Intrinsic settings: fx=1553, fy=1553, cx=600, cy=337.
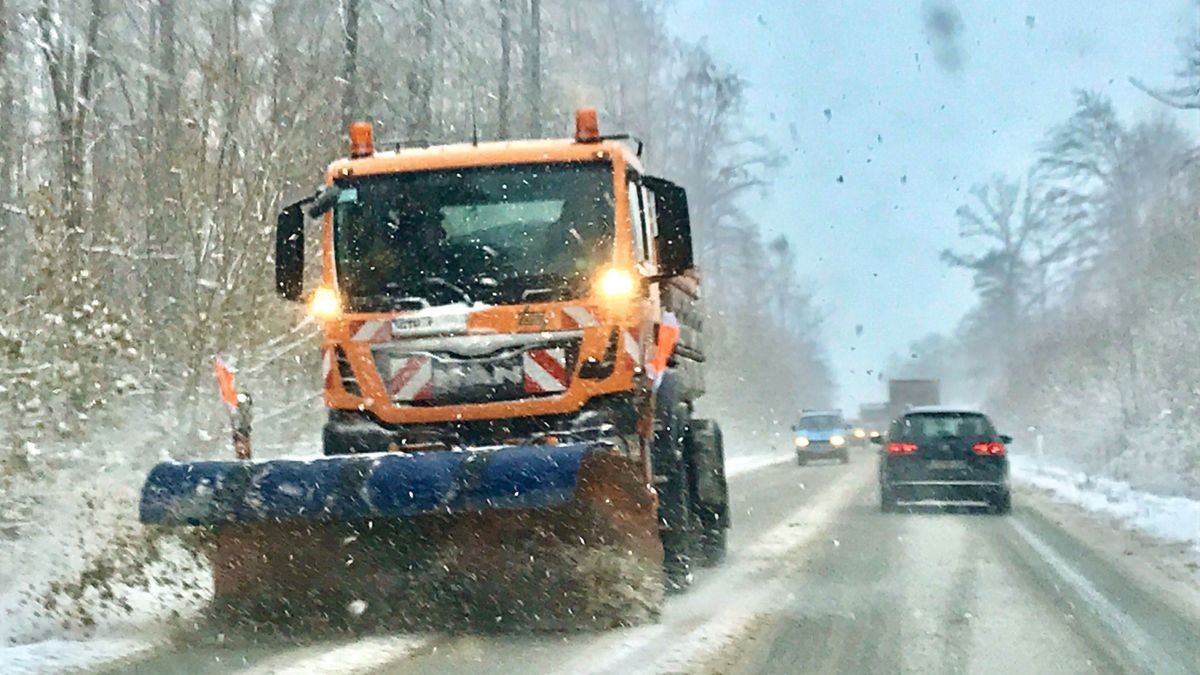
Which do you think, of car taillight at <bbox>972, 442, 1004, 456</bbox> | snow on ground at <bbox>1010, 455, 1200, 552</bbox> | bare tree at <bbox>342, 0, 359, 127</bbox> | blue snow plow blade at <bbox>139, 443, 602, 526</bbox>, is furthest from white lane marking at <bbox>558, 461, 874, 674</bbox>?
bare tree at <bbox>342, 0, 359, 127</bbox>

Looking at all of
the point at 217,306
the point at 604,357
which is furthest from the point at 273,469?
the point at 217,306

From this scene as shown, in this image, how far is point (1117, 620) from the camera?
10109mm

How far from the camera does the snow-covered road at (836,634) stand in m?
8.13

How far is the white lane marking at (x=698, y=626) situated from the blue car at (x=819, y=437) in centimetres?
2846

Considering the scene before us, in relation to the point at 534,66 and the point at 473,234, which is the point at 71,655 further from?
the point at 534,66

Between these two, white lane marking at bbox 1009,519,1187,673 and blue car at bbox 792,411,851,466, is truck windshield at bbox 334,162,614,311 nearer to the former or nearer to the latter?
white lane marking at bbox 1009,519,1187,673

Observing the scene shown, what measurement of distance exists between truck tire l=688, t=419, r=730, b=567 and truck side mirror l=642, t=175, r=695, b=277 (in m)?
2.31

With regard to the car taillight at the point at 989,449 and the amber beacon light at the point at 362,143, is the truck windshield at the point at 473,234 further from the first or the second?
the car taillight at the point at 989,449

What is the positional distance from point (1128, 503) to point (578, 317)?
50.9ft

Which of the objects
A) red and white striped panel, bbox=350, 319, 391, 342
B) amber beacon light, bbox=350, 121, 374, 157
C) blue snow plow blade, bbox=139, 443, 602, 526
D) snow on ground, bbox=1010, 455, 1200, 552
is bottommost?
snow on ground, bbox=1010, 455, 1200, 552

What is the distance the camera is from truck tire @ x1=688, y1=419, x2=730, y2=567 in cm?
1208

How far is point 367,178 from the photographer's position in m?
10.5

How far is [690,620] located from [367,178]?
144 inches

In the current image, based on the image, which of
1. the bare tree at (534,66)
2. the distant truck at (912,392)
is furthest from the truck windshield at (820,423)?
the distant truck at (912,392)
